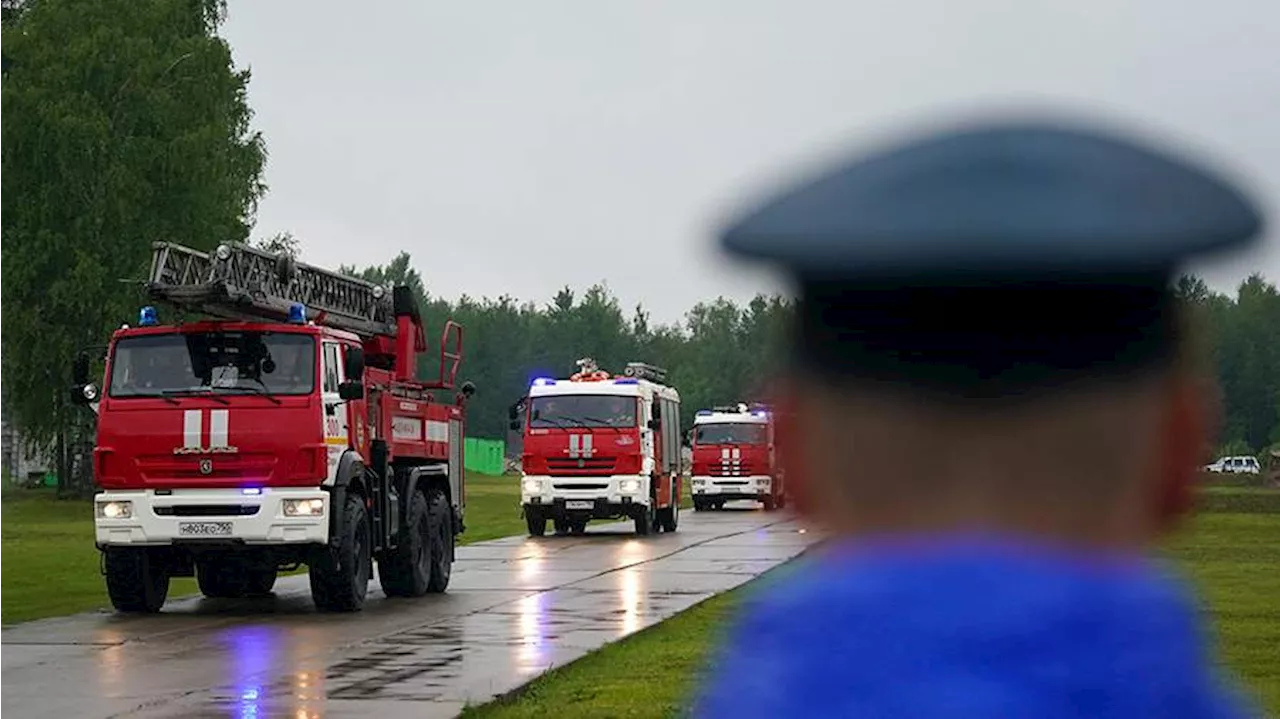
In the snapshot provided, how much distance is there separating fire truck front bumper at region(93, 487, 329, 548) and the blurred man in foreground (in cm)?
1749

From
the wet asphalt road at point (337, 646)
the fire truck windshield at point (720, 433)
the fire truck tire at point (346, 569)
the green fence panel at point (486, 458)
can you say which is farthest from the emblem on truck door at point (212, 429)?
the green fence panel at point (486, 458)

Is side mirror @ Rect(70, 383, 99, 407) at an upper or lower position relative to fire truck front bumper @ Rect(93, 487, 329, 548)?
upper

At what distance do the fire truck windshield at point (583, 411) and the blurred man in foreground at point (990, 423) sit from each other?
1392 inches

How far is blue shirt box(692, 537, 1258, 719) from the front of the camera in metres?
1.45

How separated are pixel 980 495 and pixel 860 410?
0.36 ft

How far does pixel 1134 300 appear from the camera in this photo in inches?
60.6

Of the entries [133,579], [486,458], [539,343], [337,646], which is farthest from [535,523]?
[539,343]

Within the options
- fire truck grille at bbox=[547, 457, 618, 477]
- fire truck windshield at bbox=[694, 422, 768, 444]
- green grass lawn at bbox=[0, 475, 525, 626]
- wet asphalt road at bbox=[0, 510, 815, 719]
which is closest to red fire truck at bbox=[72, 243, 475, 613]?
Result: wet asphalt road at bbox=[0, 510, 815, 719]

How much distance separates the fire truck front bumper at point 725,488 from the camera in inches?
2089

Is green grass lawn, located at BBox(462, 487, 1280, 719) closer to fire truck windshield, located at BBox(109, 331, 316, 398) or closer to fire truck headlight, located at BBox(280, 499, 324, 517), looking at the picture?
fire truck headlight, located at BBox(280, 499, 324, 517)

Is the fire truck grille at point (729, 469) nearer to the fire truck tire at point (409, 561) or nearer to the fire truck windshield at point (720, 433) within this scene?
the fire truck windshield at point (720, 433)

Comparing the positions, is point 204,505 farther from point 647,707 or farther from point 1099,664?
point 1099,664

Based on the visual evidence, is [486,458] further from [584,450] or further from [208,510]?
[208,510]

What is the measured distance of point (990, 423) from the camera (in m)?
1.49
